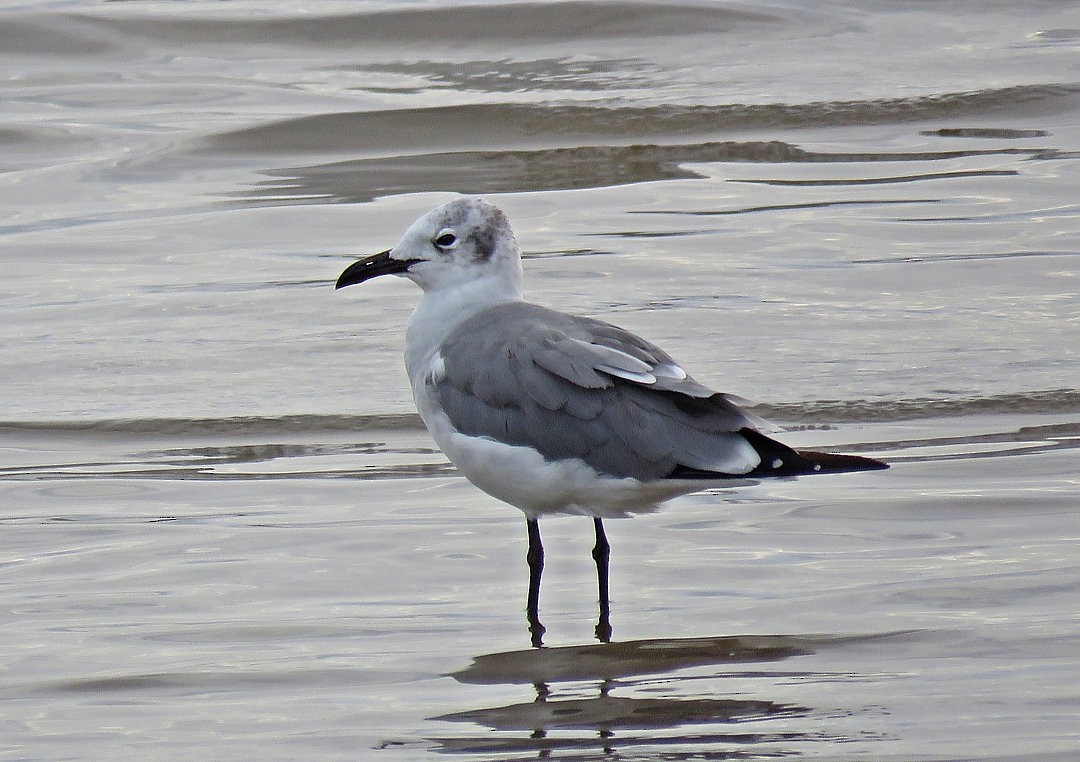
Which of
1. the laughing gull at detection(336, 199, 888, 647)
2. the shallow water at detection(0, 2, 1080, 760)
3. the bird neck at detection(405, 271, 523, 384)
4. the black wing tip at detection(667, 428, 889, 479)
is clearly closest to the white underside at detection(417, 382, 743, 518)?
the laughing gull at detection(336, 199, 888, 647)

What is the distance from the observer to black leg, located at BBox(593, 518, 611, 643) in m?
4.22

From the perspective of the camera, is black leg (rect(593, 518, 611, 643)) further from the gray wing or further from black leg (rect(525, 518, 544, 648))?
the gray wing

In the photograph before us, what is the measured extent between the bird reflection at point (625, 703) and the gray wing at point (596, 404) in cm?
47

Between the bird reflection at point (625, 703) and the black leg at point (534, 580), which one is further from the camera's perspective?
the black leg at point (534, 580)

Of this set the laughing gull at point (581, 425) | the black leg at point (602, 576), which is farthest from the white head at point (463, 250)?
the black leg at point (602, 576)

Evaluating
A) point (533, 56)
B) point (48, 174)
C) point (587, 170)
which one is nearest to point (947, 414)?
point (587, 170)

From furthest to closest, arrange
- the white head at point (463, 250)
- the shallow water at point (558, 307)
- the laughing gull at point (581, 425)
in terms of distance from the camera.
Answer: the white head at point (463, 250) < the laughing gull at point (581, 425) < the shallow water at point (558, 307)

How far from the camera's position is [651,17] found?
13594mm

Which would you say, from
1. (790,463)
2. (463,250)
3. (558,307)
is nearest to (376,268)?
(463,250)

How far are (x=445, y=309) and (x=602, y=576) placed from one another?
99cm

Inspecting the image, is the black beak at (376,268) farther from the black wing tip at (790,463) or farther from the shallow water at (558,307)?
the black wing tip at (790,463)

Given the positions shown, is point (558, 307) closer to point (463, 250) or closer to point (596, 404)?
point (463, 250)

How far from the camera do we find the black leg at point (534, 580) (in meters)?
4.23

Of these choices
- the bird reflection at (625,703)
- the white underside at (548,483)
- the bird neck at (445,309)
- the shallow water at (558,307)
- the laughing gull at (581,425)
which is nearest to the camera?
the bird reflection at (625,703)
